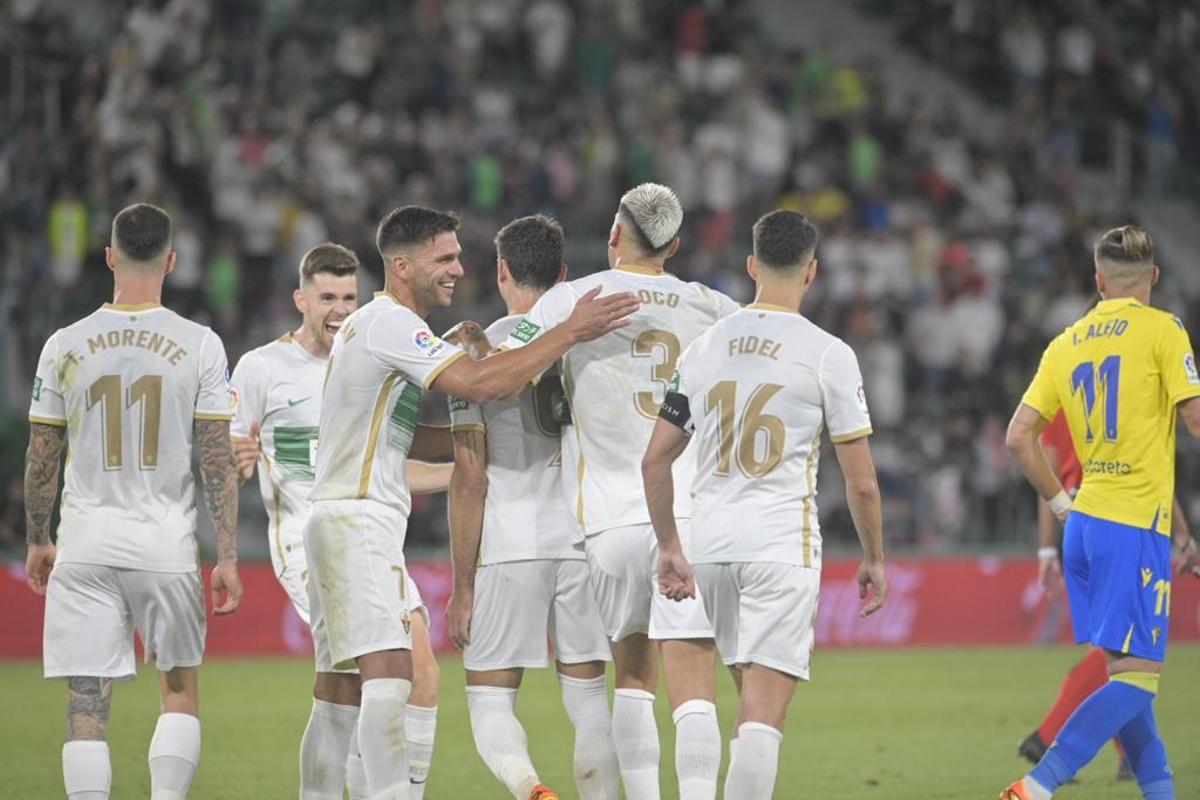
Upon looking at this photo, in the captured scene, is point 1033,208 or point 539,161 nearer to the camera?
point 539,161

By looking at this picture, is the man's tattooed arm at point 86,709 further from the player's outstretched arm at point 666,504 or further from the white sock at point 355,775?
the player's outstretched arm at point 666,504

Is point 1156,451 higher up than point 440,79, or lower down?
lower down

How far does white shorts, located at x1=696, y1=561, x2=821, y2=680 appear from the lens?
22.8ft

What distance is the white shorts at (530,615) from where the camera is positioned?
7.82 m

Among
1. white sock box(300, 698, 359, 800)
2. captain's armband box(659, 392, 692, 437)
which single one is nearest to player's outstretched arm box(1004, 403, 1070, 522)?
captain's armband box(659, 392, 692, 437)

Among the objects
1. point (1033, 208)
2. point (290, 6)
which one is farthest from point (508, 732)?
point (1033, 208)

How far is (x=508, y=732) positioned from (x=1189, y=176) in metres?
22.1

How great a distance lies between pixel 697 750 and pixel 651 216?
2.23 metres

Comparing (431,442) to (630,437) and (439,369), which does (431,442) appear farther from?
(439,369)

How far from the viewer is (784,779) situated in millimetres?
10359

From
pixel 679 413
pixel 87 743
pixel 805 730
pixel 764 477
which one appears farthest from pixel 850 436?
pixel 805 730

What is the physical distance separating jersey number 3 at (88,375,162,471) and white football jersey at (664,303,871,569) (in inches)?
83.1

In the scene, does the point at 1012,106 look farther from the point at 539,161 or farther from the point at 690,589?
the point at 690,589

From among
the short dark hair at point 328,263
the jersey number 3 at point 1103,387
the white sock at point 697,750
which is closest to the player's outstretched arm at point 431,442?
the short dark hair at point 328,263
